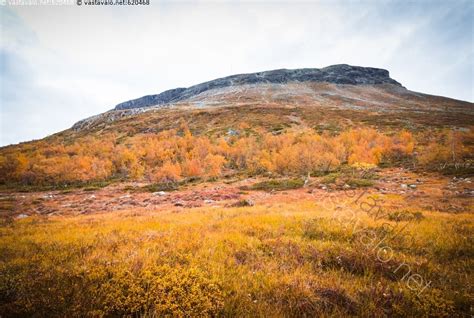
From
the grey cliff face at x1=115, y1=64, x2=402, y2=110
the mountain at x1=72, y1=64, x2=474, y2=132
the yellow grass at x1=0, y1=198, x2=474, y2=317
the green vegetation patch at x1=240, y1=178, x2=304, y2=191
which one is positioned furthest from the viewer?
the grey cliff face at x1=115, y1=64, x2=402, y2=110

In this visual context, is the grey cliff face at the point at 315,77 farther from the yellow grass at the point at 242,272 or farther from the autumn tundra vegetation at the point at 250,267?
the yellow grass at the point at 242,272

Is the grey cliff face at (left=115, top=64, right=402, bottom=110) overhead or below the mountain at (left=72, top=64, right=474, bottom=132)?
overhead

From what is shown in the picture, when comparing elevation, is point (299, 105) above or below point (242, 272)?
above

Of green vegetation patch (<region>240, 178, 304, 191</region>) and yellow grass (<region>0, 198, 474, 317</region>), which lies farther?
green vegetation patch (<region>240, 178, 304, 191</region>)

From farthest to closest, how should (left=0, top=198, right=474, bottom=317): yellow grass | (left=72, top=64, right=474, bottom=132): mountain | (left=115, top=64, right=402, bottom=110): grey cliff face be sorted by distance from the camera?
(left=115, top=64, right=402, bottom=110): grey cliff face
(left=72, top=64, right=474, bottom=132): mountain
(left=0, top=198, right=474, bottom=317): yellow grass

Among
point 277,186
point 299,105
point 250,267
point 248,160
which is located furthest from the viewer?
point 299,105

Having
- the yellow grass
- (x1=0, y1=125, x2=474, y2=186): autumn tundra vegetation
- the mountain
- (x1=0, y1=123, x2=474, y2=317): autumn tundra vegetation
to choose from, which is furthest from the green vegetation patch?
the mountain

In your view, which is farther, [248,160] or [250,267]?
[248,160]

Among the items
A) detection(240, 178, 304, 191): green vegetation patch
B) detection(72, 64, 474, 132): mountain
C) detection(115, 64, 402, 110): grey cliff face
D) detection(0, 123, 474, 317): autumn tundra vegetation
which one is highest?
detection(115, 64, 402, 110): grey cliff face

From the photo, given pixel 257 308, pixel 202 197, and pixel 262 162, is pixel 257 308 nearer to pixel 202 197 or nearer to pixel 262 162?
pixel 202 197

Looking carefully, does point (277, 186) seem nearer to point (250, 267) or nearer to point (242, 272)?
point (250, 267)

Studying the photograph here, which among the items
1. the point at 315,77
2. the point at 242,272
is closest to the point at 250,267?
the point at 242,272

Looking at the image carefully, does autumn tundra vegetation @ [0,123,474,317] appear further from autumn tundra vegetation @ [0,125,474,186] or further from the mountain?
the mountain

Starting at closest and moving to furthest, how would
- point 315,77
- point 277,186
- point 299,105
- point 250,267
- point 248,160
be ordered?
1. point 250,267
2. point 277,186
3. point 248,160
4. point 299,105
5. point 315,77
